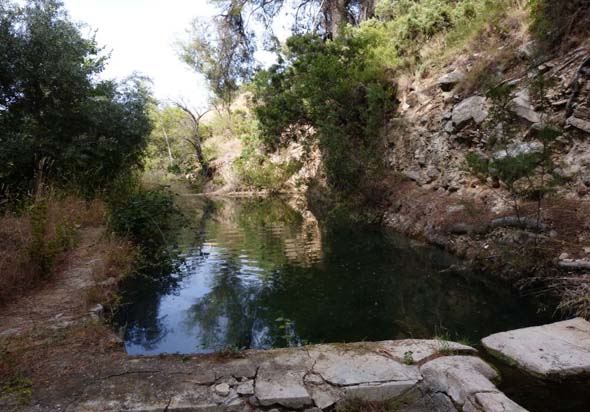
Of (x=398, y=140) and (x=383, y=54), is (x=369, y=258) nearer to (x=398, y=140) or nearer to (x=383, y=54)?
(x=398, y=140)

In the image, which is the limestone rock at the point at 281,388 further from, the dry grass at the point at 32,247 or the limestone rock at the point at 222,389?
the dry grass at the point at 32,247

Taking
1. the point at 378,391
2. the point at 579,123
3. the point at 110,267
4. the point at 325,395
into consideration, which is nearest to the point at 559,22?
the point at 579,123

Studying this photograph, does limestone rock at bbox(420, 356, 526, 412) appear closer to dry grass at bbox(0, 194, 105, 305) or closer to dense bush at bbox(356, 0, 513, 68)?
dry grass at bbox(0, 194, 105, 305)

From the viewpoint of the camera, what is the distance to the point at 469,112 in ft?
30.9

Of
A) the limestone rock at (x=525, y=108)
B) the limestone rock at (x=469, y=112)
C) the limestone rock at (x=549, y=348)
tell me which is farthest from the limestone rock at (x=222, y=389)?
the limestone rock at (x=469, y=112)

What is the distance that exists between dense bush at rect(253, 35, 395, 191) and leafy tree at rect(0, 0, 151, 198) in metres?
5.80

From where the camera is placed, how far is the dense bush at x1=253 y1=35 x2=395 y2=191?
12.5 metres

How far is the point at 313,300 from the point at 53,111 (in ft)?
24.9

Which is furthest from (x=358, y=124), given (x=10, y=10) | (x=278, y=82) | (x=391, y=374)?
(x=391, y=374)

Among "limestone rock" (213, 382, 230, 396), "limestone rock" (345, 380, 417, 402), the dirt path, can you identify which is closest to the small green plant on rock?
"limestone rock" (345, 380, 417, 402)

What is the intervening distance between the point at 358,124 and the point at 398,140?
6.37 ft

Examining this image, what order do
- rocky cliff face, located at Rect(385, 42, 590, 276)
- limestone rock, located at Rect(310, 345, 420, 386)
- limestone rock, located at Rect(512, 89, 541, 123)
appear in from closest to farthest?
limestone rock, located at Rect(310, 345, 420, 386) → rocky cliff face, located at Rect(385, 42, 590, 276) → limestone rock, located at Rect(512, 89, 541, 123)

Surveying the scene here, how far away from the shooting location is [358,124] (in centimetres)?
1364

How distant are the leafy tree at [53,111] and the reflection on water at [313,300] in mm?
3389
